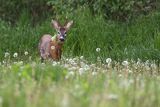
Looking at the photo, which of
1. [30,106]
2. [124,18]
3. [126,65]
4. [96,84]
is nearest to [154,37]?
[124,18]

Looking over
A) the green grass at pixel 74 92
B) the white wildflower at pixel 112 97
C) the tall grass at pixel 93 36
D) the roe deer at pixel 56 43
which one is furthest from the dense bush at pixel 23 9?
the white wildflower at pixel 112 97

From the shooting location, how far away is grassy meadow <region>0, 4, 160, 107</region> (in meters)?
4.56

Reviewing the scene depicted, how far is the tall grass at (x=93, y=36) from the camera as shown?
12.6 meters

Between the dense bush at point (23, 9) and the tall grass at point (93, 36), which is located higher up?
the dense bush at point (23, 9)

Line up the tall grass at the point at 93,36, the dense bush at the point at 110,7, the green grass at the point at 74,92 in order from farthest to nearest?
the dense bush at the point at 110,7 → the tall grass at the point at 93,36 → the green grass at the point at 74,92

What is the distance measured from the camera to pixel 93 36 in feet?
43.4

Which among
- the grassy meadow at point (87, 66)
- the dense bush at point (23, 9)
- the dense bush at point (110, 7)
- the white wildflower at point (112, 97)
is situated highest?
the dense bush at point (23, 9)

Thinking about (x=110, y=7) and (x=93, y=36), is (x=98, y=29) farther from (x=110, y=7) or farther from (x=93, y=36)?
(x=110, y=7)

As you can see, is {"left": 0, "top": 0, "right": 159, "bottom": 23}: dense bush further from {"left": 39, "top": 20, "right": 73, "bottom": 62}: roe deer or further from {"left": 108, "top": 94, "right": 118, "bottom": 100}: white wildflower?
{"left": 108, "top": 94, "right": 118, "bottom": 100}: white wildflower

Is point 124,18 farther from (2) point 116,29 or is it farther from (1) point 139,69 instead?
(1) point 139,69

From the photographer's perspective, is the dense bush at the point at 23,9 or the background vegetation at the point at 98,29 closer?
the background vegetation at the point at 98,29

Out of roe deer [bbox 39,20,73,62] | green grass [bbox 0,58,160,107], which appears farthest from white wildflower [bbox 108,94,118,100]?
roe deer [bbox 39,20,73,62]

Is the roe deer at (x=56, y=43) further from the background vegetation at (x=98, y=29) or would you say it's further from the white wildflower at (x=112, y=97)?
the white wildflower at (x=112, y=97)

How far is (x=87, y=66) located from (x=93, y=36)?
14.9 ft
